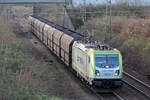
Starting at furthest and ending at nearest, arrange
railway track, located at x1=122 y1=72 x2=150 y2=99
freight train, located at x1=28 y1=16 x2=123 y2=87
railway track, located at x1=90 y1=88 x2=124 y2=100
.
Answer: railway track, located at x1=122 y1=72 x2=150 y2=99
railway track, located at x1=90 y1=88 x2=124 y2=100
freight train, located at x1=28 y1=16 x2=123 y2=87

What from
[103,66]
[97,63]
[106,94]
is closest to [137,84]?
[106,94]

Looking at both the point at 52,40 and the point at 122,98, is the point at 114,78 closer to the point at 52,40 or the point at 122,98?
the point at 122,98

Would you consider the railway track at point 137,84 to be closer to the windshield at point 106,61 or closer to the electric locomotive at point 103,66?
the electric locomotive at point 103,66

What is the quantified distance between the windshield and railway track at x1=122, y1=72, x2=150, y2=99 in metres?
2.43

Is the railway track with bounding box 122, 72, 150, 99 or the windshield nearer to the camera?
the windshield

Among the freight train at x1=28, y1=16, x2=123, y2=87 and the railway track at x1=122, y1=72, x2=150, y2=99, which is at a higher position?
the freight train at x1=28, y1=16, x2=123, y2=87

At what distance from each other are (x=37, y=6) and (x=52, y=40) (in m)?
31.7

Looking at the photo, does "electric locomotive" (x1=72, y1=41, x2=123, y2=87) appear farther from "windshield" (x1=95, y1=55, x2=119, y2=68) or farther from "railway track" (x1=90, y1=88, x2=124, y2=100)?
"railway track" (x1=90, y1=88, x2=124, y2=100)

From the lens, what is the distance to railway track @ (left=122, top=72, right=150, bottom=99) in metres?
17.9

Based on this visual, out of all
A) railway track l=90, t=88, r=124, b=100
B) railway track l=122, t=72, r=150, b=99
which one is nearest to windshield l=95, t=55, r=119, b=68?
railway track l=90, t=88, r=124, b=100

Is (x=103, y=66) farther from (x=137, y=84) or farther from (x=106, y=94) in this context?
(x=137, y=84)

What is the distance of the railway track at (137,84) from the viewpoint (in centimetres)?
1792

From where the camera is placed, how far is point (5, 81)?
12.9 m

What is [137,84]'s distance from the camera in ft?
65.1
